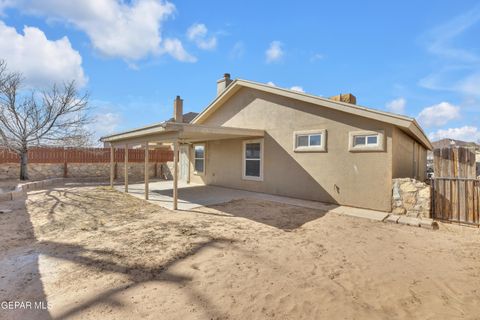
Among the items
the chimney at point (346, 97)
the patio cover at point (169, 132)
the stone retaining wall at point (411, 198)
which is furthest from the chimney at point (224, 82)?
the stone retaining wall at point (411, 198)

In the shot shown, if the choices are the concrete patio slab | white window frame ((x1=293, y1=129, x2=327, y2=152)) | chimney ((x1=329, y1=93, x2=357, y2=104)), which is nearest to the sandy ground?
the concrete patio slab

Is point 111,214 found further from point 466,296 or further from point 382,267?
point 466,296

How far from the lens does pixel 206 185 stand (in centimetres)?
1294

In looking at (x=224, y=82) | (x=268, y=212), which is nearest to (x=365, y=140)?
(x=268, y=212)

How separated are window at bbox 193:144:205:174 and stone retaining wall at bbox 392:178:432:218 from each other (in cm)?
903

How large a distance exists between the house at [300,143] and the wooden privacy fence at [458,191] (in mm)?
1126

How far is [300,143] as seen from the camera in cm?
929

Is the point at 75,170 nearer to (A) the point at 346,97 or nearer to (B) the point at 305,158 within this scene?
(B) the point at 305,158

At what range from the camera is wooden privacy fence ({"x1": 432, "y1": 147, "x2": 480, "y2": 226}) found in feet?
20.5

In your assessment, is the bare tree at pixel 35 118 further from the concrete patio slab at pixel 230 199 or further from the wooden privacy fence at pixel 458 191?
the wooden privacy fence at pixel 458 191

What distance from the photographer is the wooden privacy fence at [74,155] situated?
1400 centimetres


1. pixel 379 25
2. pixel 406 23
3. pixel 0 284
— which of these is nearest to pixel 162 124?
pixel 0 284

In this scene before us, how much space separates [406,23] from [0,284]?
12720mm
